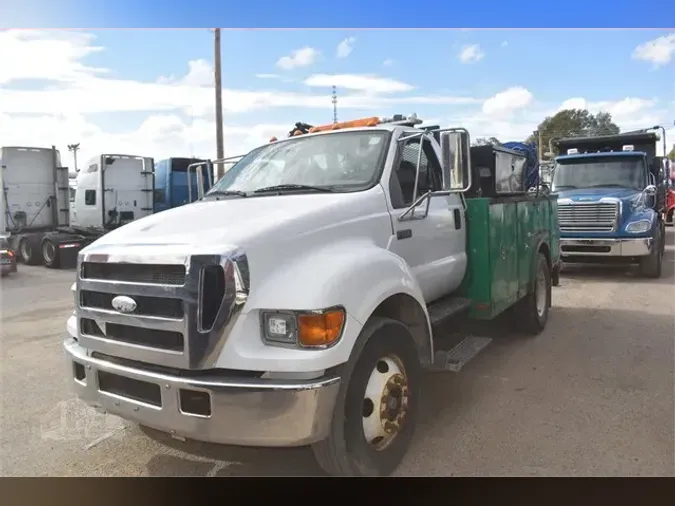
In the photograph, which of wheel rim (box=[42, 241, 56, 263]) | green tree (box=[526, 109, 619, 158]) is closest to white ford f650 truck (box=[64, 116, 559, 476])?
wheel rim (box=[42, 241, 56, 263])

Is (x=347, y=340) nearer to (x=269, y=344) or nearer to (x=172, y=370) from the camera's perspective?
(x=269, y=344)

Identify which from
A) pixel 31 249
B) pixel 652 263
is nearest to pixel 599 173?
pixel 652 263

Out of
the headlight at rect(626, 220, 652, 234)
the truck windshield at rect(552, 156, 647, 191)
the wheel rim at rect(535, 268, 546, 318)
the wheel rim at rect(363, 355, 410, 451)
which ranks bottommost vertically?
the wheel rim at rect(363, 355, 410, 451)

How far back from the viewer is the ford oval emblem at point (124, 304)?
9.46ft

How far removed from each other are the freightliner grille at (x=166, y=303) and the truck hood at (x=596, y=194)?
31.3ft

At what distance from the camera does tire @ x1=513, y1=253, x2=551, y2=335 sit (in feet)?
20.2

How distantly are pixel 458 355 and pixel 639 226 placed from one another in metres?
7.57

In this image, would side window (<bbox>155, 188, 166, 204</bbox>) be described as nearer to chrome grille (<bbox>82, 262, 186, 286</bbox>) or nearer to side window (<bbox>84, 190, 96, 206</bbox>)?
side window (<bbox>84, 190, 96, 206</bbox>)

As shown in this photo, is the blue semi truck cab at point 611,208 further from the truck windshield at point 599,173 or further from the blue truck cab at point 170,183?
the blue truck cab at point 170,183

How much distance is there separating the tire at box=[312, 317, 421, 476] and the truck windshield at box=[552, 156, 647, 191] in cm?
956

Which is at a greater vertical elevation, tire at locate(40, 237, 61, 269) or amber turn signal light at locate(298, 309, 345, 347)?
tire at locate(40, 237, 61, 269)

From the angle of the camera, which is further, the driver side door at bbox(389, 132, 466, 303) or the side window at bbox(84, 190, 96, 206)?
the side window at bbox(84, 190, 96, 206)

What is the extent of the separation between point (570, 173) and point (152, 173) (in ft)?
37.0

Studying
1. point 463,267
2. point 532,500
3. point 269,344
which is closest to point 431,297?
point 463,267
